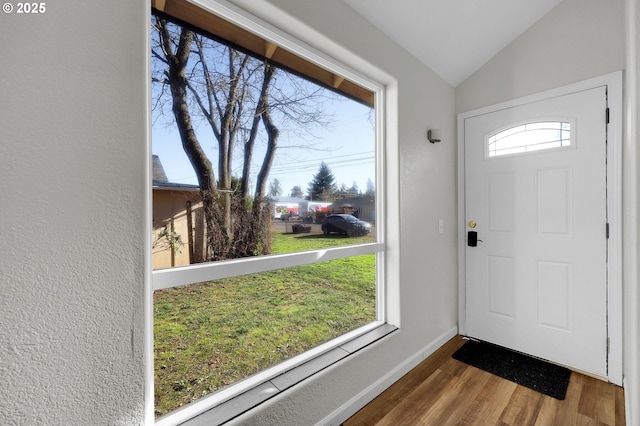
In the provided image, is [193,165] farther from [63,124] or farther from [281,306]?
[281,306]

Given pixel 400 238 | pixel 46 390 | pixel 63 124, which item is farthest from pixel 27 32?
pixel 400 238

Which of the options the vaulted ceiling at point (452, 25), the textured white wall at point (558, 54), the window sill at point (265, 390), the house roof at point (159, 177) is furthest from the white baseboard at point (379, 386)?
the vaulted ceiling at point (452, 25)

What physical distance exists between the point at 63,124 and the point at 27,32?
0.26 m

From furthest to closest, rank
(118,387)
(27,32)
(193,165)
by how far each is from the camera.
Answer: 1. (193,165)
2. (118,387)
3. (27,32)

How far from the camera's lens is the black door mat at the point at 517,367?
194cm

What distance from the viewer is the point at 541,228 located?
2.25m

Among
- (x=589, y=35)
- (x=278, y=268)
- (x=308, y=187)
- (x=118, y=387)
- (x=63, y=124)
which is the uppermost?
(x=589, y=35)

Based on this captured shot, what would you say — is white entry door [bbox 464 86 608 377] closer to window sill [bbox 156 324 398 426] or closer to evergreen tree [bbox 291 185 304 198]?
window sill [bbox 156 324 398 426]

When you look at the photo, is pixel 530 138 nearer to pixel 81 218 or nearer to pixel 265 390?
pixel 265 390

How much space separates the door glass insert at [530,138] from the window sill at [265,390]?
6.25 ft

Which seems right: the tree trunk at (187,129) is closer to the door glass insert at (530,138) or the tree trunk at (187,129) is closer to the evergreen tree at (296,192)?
the evergreen tree at (296,192)

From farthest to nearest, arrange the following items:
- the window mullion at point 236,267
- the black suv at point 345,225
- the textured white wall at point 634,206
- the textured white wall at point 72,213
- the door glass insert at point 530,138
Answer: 1. the door glass insert at point 530,138
2. the black suv at point 345,225
3. the window mullion at point 236,267
4. the textured white wall at point 634,206
5. the textured white wall at point 72,213

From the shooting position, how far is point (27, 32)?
0.80m

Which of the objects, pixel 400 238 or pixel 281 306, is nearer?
pixel 281 306
